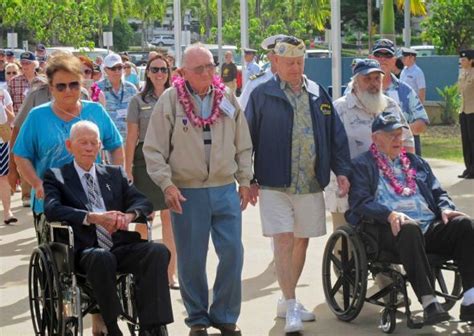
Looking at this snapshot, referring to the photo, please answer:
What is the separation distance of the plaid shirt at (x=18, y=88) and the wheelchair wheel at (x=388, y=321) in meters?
9.55

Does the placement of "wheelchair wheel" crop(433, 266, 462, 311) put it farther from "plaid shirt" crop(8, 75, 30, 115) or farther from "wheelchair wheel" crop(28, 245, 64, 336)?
"plaid shirt" crop(8, 75, 30, 115)

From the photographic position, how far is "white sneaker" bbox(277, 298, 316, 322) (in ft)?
25.7

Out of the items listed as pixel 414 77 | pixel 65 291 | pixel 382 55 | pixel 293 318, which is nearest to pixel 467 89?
pixel 414 77

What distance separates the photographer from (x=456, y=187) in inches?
579

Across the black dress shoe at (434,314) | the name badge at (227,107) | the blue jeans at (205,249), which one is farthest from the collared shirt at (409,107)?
the black dress shoe at (434,314)

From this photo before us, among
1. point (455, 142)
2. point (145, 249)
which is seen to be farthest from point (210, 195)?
point (455, 142)

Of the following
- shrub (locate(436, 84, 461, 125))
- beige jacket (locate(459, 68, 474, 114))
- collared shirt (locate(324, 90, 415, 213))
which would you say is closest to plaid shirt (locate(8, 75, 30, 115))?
beige jacket (locate(459, 68, 474, 114))

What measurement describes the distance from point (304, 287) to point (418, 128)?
1.53m

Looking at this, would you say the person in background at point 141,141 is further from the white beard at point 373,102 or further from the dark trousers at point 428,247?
the dark trousers at point 428,247

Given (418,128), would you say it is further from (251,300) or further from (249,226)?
(249,226)

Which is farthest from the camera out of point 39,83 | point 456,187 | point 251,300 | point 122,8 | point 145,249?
point 122,8

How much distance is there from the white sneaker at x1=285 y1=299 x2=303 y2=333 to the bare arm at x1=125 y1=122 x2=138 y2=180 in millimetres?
2087

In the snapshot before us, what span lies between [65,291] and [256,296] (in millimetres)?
2496

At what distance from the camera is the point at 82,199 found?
6.82 meters
